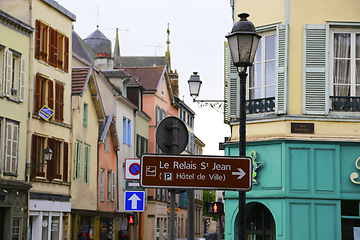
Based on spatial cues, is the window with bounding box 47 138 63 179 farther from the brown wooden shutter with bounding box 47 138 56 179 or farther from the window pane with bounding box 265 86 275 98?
the window pane with bounding box 265 86 275 98

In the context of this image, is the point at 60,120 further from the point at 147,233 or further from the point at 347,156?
the point at 147,233

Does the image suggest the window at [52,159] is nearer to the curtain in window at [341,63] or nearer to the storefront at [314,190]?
the storefront at [314,190]

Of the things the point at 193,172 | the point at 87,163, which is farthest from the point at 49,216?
the point at 193,172

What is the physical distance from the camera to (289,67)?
52.9 ft

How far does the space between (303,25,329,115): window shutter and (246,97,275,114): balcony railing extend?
2.84 ft

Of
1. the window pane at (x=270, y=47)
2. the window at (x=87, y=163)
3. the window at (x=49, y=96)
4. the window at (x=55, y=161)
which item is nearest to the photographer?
the window pane at (x=270, y=47)

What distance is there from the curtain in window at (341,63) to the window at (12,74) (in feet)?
45.0

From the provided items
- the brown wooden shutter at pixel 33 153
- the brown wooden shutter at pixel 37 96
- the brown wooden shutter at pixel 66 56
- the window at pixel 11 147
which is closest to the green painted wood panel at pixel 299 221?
the window at pixel 11 147

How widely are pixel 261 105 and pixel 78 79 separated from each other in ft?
62.7

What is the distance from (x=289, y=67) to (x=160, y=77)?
41.8m

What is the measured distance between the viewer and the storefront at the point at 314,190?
1551 cm

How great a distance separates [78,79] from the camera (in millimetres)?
34000

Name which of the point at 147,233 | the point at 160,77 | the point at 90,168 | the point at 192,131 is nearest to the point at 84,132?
the point at 90,168

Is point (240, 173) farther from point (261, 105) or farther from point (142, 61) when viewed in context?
point (142, 61)
